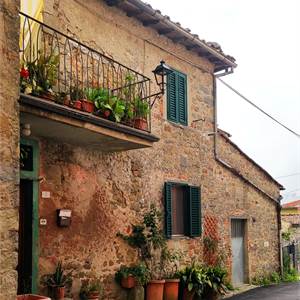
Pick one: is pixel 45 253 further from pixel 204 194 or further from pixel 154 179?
pixel 204 194

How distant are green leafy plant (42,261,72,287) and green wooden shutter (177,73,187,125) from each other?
5037 mm

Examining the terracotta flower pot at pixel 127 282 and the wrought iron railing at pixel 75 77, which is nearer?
the wrought iron railing at pixel 75 77

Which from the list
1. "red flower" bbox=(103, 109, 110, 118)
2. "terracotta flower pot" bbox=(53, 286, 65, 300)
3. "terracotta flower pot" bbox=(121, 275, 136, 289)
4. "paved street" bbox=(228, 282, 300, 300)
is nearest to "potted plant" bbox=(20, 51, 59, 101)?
"red flower" bbox=(103, 109, 110, 118)

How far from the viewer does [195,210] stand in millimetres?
11648

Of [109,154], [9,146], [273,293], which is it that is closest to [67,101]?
[109,154]

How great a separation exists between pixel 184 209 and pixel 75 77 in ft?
14.8

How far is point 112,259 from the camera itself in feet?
29.8

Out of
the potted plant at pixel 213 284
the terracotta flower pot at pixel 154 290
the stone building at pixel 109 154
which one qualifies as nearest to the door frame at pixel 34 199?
the stone building at pixel 109 154

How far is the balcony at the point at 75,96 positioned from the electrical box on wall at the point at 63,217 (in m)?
1.22

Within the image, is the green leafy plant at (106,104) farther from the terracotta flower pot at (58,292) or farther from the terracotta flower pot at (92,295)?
the terracotta flower pot at (92,295)

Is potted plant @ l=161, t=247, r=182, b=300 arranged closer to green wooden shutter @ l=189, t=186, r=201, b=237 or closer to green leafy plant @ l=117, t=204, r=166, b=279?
green leafy plant @ l=117, t=204, r=166, b=279

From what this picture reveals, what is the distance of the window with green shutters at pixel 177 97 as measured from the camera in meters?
11.3

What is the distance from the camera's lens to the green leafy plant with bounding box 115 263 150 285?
29.9 ft

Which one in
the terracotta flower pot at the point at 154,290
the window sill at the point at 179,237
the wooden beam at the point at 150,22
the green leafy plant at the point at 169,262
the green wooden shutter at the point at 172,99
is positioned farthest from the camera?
the green wooden shutter at the point at 172,99
